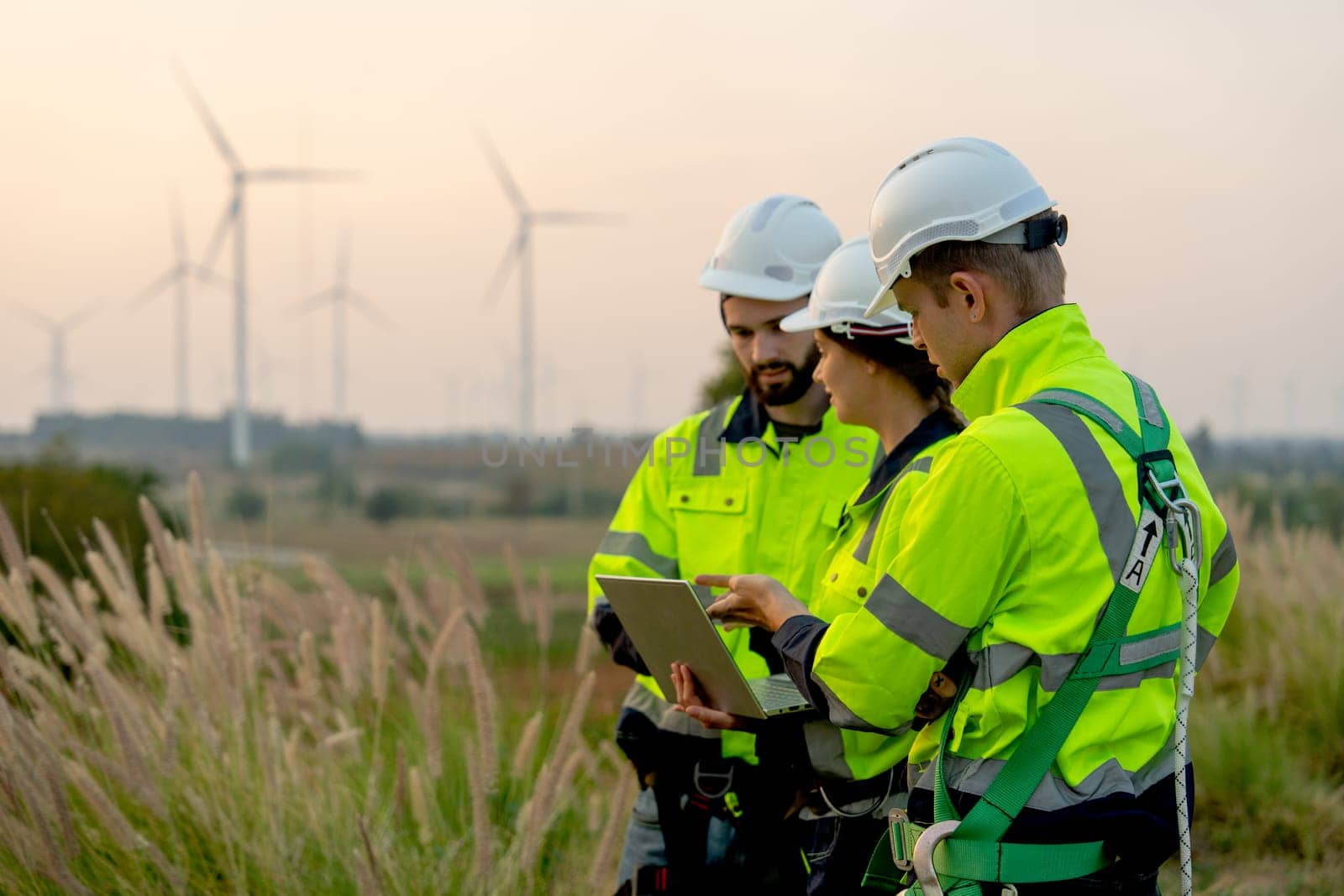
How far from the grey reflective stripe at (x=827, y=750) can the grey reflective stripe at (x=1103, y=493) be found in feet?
3.22

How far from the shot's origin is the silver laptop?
3.09 meters

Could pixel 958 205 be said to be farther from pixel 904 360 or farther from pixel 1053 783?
pixel 1053 783

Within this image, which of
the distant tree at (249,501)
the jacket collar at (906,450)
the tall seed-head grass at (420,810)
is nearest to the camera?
the jacket collar at (906,450)

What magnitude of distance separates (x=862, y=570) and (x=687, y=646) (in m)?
0.53

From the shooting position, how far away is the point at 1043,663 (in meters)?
2.31

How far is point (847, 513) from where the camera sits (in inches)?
129

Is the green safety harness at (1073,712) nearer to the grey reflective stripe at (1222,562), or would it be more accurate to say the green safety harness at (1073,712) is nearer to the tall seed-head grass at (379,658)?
the grey reflective stripe at (1222,562)

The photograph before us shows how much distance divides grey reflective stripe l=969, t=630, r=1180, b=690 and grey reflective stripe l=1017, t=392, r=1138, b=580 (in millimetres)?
158

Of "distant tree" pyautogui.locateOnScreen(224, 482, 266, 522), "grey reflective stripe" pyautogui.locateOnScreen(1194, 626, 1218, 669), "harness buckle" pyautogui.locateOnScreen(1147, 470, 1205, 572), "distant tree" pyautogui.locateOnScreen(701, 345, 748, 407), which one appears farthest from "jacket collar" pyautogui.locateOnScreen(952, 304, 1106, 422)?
"distant tree" pyautogui.locateOnScreen(224, 482, 266, 522)

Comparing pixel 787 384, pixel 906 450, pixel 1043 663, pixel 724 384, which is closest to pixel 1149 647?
pixel 1043 663

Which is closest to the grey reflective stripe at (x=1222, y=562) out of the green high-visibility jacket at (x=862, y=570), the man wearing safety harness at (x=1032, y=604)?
the man wearing safety harness at (x=1032, y=604)

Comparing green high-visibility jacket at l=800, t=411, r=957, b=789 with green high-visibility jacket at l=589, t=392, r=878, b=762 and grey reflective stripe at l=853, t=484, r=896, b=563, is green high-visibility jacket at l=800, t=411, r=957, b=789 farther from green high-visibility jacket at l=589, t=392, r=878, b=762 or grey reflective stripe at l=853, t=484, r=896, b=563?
green high-visibility jacket at l=589, t=392, r=878, b=762

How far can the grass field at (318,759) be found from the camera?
4000 millimetres

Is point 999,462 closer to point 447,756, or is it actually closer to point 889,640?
point 889,640
